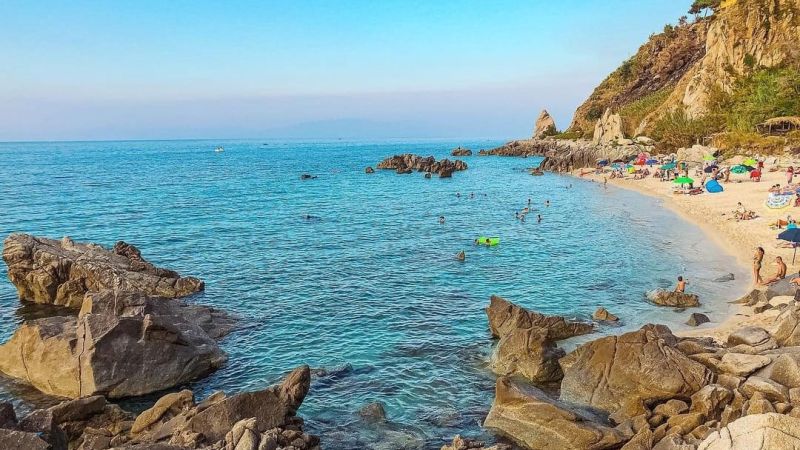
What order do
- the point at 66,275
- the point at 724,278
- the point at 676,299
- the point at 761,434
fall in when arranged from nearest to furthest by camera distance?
the point at 761,434 < the point at 676,299 < the point at 66,275 < the point at 724,278

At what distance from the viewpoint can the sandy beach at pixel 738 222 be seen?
24672 mm

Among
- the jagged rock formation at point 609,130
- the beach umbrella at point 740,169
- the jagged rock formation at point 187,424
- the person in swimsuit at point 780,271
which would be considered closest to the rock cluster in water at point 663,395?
the jagged rock formation at point 187,424

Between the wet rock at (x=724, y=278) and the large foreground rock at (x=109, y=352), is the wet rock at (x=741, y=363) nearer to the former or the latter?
the wet rock at (x=724, y=278)

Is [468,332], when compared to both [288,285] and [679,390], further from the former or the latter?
[288,285]

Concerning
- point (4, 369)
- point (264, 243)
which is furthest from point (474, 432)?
point (264, 243)

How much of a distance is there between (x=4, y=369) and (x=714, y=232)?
166 feet

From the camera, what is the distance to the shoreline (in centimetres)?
2436

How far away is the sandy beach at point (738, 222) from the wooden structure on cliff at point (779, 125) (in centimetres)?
2530

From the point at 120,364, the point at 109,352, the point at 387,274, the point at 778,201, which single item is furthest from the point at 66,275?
the point at 778,201

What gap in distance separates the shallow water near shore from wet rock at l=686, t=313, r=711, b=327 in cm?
54

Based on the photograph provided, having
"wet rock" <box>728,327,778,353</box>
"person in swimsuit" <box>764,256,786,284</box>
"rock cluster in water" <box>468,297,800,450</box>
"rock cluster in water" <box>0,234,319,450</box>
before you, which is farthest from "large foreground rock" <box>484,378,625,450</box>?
"person in swimsuit" <box>764,256,786,284</box>

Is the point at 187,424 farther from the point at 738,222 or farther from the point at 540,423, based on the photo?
the point at 738,222

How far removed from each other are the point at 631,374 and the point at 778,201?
122 feet

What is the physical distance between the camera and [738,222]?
A: 45.7 meters
